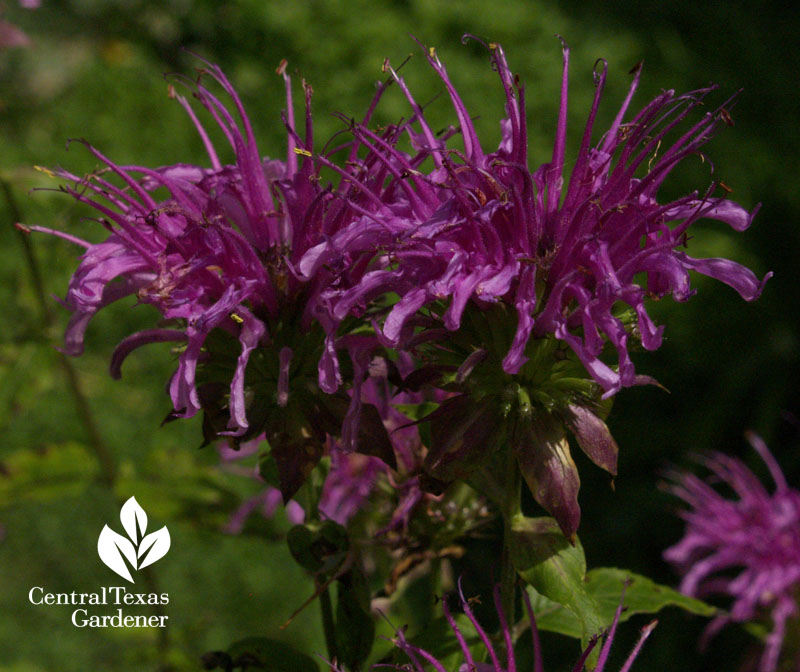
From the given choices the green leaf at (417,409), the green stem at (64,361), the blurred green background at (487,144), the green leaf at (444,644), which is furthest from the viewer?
the blurred green background at (487,144)

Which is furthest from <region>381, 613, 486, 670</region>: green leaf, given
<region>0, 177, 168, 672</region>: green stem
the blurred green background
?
the blurred green background

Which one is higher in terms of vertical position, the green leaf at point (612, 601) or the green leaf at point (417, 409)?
the green leaf at point (417, 409)

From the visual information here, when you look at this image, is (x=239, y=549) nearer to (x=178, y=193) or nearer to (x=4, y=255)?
(x=4, y=255)

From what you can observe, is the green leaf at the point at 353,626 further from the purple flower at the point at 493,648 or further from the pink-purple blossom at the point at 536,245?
the pink-purple blossom at the point at 536,245

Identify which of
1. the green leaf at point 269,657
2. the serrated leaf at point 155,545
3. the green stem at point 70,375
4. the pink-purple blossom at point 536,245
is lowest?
the green leaf at point 269,657

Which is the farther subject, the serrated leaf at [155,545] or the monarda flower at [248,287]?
the serrated leaf at [155,545]

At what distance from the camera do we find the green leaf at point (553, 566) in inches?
28.0

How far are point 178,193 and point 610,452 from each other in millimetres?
451

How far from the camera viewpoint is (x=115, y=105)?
12.1 feet

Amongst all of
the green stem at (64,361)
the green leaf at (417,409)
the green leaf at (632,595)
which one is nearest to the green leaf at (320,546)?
the green leaf at (417,409)

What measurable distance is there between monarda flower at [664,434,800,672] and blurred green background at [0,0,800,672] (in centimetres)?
72

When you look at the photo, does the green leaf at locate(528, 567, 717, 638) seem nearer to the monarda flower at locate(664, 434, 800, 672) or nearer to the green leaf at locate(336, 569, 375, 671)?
the green leaf at locate(336, 569, 375, 671)

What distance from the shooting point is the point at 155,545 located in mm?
1021

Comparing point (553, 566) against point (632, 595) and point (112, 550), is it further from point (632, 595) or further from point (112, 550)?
point (112, 550)
